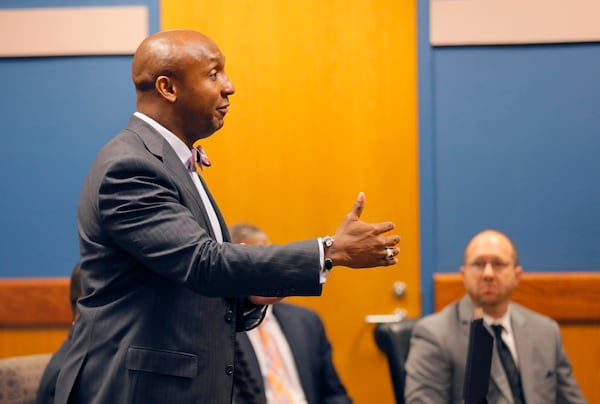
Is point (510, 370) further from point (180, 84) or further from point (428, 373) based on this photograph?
point (180, 84)

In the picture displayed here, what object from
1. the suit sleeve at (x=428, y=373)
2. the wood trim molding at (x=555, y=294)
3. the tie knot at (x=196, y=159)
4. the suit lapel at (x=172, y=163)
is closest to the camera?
the suit lapel at (x=172, y=163)

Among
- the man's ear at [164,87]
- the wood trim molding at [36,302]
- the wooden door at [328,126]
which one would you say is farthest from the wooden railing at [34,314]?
the man's ear at [164,87]

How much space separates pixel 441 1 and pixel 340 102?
2.08 feet

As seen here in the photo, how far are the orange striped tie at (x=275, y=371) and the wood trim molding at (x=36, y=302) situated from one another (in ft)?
3.39

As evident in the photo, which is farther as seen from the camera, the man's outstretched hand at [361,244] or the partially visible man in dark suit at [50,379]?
the partially visible man in dark suit at [50,379]

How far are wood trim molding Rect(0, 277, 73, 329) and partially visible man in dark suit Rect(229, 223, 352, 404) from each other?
0.99 m

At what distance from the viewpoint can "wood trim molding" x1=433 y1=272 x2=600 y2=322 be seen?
3.74 m

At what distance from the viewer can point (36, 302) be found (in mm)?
3809

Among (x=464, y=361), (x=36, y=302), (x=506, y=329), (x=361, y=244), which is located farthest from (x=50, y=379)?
(x=506, y=329)

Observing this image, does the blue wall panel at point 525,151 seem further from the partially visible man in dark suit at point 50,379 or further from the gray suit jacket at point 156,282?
the gray suit jacket at point 156,282

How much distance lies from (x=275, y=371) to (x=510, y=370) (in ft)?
2.92

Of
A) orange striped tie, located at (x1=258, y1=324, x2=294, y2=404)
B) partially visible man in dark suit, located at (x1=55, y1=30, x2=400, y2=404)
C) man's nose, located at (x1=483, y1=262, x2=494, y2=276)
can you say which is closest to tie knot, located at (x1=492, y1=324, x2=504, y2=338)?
man's nose, located at (x1=483, y1=262, x2=494, y2=276)

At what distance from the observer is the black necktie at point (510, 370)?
317 centimetres

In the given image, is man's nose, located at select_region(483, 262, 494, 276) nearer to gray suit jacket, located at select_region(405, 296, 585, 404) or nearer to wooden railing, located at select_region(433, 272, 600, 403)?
gray suit jacket, located at select_region(405, 296, 585, 404)
